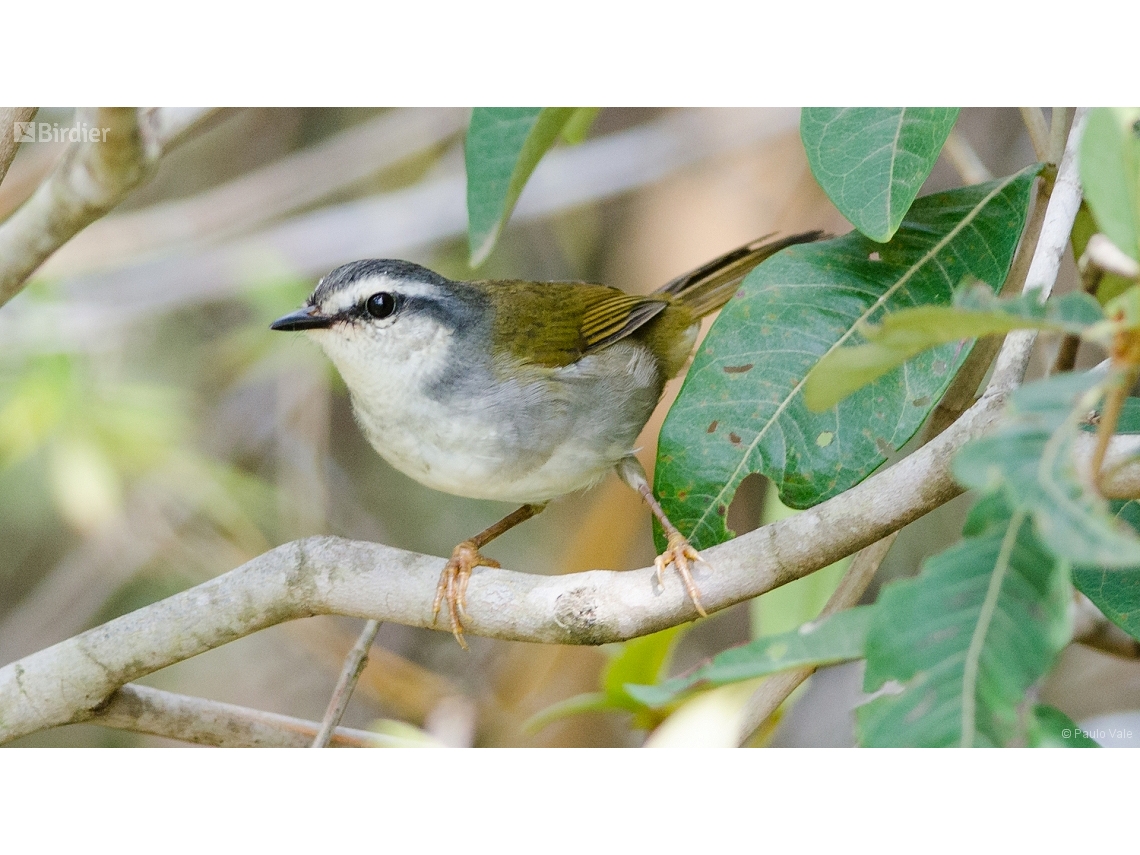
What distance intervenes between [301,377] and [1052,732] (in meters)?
2.89

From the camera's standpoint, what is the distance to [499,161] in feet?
5.63

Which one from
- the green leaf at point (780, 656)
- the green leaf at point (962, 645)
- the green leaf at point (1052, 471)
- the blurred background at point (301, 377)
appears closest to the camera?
the green leaf at point (1052, 471)

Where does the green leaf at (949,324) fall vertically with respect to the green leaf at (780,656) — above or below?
above

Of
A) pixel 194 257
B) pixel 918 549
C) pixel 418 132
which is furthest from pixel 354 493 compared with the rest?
pixel 918 549

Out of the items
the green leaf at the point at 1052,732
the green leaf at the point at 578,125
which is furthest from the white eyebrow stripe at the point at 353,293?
the green leaf at the point at 1052,732

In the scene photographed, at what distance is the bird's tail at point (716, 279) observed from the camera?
2.46m

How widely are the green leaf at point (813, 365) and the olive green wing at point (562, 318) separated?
49cm

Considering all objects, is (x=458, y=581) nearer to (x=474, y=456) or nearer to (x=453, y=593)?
(x=453, y=593)

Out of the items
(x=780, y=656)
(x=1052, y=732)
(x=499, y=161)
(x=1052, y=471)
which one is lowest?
(x=1052, y=732)

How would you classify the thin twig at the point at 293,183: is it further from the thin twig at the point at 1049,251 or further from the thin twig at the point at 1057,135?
the thin twig at the point at 1049,251

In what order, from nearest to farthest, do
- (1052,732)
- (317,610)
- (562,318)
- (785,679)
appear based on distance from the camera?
(1052,732)
(317,610)
(785,679)
(562,318)

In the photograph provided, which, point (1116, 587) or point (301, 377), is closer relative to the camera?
point (1116, 587)

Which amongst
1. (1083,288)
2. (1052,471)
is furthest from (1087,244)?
(1052,471)

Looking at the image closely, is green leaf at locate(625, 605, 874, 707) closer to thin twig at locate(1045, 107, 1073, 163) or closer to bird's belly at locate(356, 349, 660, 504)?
bird's belly at locate(356, 349, 660, 504)
